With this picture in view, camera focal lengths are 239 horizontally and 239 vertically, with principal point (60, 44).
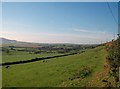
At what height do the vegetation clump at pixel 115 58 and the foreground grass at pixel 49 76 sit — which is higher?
the vegetation clump at pixel 115 58

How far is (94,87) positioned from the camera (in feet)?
86.3

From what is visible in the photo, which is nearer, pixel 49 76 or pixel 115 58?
pixel 115 58

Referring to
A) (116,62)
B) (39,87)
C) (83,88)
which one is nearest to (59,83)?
(39,87)

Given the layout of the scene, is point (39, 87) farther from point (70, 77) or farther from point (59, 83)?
point (70, 77)

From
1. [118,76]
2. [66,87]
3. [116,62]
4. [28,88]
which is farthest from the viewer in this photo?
[28,88]

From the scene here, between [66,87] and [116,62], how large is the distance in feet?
22.8

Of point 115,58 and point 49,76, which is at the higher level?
point 115,58

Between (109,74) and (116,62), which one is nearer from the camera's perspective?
(116,62)

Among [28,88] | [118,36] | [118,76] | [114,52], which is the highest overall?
[118,36]

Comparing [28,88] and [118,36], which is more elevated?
[118,36]

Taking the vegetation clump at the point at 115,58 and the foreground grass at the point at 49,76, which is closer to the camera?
the vegetation clump at the point at 115,58

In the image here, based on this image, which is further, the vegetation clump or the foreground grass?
the foreground grass

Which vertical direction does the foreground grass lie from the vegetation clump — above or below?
below

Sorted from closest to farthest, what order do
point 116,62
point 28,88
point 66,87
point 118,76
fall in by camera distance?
1. point 118,76
2. point 116,62
3. point 66,87
4. point 28,88
